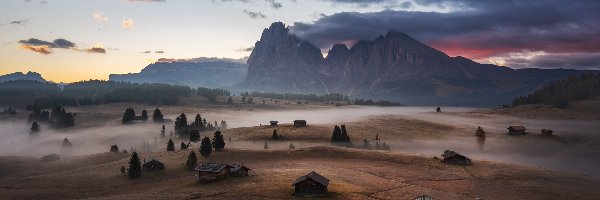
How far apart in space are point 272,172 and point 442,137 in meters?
92.4

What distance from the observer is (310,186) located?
66.8 metres

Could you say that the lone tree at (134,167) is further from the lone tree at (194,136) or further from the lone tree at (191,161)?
the lone tree at (194,136)

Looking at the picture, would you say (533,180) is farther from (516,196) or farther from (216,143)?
(216,143)

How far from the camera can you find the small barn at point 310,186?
218 feet

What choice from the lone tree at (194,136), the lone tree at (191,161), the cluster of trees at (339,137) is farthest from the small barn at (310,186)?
the lone tree at (194,136)

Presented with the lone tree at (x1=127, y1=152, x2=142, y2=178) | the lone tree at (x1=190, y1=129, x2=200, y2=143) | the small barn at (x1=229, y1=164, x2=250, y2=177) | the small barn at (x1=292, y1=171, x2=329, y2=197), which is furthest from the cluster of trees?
the small barn at (x1=292, y1=171, x2=329, y2=197)

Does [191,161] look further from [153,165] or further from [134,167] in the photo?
[134,167]

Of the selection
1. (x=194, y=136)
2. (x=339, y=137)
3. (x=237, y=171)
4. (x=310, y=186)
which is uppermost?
(x=194, y=136)

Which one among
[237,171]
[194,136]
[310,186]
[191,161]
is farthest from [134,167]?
[194,136]

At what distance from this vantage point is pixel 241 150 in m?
115

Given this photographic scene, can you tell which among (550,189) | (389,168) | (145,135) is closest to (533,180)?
(550,189)

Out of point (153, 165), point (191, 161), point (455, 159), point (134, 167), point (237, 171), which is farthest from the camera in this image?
point (455, 159)

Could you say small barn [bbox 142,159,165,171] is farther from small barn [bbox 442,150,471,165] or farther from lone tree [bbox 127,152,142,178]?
small barn [bbox 442,150,471,165]

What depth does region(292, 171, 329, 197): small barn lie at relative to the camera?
2611 inches
